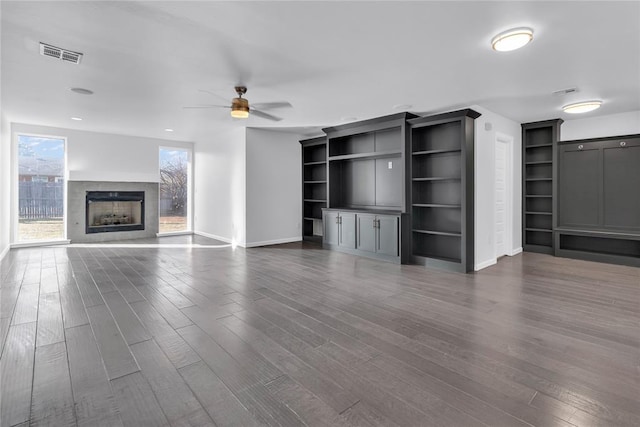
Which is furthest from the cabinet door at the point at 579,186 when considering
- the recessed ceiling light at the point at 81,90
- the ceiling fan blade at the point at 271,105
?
the recessed ceiling light at the point at 81,90

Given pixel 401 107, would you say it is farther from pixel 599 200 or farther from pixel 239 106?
pixel 599 200

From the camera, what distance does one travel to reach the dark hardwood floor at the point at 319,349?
170 cm

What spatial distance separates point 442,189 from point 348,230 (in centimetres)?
181

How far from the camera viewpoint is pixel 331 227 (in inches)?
256

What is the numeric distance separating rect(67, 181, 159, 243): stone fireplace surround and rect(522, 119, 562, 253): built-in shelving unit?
27.3 ft

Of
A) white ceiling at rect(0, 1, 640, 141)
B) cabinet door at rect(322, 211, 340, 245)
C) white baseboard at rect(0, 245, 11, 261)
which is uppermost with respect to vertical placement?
white ceiling at rect(0, 1, 640, 141)

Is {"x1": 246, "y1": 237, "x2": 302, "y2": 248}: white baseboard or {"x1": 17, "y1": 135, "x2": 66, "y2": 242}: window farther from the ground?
{"x1": 17, "y1": 135, "x2": 66, "y2": 242}: window

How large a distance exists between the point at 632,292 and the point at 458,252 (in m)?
2.01

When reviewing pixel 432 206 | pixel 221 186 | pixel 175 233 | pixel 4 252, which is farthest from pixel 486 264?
pixel 4 252

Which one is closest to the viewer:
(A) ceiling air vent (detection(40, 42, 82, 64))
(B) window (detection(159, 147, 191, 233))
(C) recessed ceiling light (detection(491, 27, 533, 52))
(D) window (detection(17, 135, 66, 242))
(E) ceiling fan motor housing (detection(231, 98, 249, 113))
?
(C) recessed ceiling light (detection(491, 27, 533, 52))

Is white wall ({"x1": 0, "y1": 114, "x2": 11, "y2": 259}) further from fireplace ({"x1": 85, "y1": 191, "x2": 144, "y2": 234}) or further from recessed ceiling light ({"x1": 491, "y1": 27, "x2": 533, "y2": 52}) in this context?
recessed ceiling light ({"x1": 491, "y1": 27, "x2": 533, "y2": 52})

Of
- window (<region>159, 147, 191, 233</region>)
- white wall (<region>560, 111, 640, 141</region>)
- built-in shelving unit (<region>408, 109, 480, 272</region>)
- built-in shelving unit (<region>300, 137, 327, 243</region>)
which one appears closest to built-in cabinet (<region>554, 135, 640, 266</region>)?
white wall (<region>560, 111, 640, 141</region>)

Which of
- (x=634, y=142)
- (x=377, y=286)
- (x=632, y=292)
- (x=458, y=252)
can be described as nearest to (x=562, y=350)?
(x=377, y=286)

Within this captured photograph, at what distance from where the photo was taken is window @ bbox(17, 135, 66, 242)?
662cm
